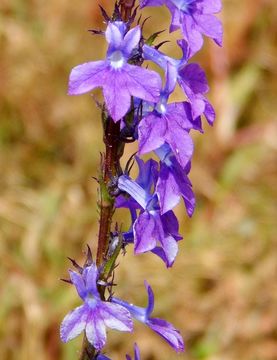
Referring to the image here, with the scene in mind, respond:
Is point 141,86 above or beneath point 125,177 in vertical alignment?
above

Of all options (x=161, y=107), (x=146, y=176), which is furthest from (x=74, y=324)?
(x=161, y=107)

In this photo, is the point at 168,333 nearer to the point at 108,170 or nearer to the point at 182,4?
the point at 108,170

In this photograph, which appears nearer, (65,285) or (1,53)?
(65,285)

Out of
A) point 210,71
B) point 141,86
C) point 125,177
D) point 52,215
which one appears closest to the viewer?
point 141,86

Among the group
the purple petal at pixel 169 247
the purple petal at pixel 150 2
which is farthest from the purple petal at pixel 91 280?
the purple petal at pixel 150 2

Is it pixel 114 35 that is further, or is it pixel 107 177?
pixel 107 177

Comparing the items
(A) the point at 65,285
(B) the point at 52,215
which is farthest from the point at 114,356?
(B) the point at 52,215

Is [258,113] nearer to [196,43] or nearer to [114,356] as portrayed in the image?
[114,356]
